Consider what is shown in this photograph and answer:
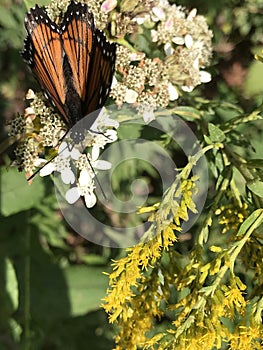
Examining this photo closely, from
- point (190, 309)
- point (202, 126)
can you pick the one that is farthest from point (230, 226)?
point (202, 126)

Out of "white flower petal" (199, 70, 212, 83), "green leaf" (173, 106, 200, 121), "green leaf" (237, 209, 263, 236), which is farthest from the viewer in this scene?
"white flower petal" (199, 70, 212, 83)

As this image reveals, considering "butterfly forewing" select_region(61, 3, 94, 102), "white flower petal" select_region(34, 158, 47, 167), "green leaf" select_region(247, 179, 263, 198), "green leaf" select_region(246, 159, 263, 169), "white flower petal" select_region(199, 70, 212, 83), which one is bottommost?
"green leaf" select_region(247, 179, 263, 198)

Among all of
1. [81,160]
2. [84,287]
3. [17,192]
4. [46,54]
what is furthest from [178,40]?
[84,287]

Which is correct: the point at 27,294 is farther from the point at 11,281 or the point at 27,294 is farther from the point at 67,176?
the point at 67,176

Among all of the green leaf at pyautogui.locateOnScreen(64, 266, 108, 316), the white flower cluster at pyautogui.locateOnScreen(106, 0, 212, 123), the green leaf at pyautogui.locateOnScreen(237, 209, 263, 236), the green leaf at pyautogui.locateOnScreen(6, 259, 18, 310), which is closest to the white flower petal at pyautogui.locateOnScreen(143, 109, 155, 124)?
the white flower cluster at pyautogui.locateOnScreen(106, 0, 212, 123)

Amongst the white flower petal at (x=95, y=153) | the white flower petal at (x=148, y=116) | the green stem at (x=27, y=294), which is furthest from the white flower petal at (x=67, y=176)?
the green stem at (x=27, y=294)

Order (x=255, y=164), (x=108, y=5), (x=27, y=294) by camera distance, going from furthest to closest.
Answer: (x=27, y=294), (x=108, y=5), (x=255, y=164)

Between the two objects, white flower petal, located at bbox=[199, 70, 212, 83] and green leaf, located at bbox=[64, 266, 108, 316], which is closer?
white flower petal, located at bbox=[199, 70, 212, 83]

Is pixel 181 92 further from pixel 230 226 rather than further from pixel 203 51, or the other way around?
pixel 230 226

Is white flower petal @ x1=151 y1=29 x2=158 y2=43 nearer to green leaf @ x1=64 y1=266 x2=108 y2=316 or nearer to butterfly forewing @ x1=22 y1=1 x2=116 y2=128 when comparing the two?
butterfly forewing @ x1=22 y1=1 x2=116 y2=128
